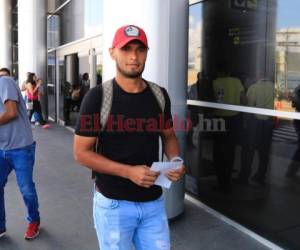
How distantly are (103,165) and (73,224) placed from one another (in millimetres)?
2672

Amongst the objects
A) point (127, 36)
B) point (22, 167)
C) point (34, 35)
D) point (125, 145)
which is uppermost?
point (34, 35)

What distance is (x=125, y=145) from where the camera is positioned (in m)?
2.33

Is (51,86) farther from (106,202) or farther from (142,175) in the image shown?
(142,175)

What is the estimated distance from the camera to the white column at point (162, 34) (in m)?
4.21

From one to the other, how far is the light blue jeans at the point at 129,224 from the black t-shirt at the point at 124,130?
52 millimetres

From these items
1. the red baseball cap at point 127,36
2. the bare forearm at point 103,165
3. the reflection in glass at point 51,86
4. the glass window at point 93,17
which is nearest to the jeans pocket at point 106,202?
the bare forearm at point 103,165

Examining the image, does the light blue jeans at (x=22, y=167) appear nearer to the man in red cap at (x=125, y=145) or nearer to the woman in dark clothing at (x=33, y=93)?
the man in red cap at (x=125, y=145)

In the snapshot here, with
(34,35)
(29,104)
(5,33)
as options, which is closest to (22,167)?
(29,104)

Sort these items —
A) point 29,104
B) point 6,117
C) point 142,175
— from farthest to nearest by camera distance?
point 29,104, point 6,117, point 142,175

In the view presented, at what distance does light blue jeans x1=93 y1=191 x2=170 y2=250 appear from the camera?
2.34 metres

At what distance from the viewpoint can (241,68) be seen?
453 cm

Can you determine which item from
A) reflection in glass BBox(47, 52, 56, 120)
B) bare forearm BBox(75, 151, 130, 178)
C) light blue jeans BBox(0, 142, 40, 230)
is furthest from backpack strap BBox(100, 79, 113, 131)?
reflection in glass BBox(47, 52, 56, 120)

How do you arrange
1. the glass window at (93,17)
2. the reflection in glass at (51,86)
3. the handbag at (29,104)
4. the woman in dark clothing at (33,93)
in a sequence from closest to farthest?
the glass window at (93,17), the handbag at (29,104), the woman in dark clothing at (33,93), the reflection in glass at (51,86)

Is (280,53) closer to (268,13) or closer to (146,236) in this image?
(268,13)
